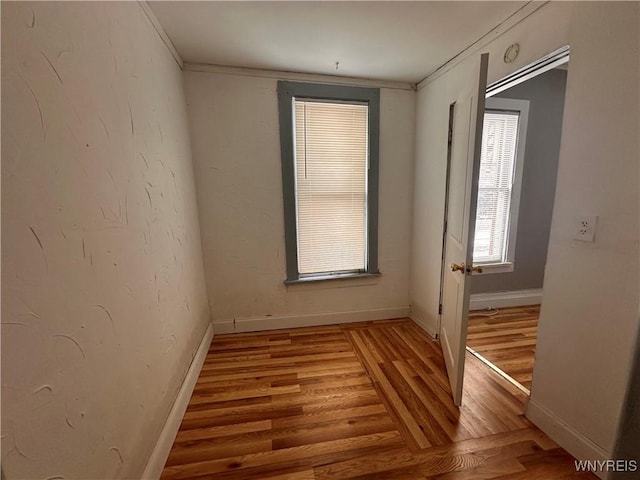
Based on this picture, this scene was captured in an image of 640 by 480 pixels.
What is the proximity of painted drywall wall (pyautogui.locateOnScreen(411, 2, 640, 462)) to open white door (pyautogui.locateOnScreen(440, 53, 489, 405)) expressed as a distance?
36 cm

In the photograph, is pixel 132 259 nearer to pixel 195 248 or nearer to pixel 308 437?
pixel 195 248

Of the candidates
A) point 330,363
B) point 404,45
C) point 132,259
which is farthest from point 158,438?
point 404,45

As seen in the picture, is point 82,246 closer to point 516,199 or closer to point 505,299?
point 516,199

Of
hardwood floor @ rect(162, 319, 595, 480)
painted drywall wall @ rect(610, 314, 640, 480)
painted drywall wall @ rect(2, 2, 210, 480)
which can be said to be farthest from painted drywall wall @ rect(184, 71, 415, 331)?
painted drywall wall @ rect(610, 314, 640, 480)

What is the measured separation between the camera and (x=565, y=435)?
129 cm

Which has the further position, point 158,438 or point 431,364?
point 431,364

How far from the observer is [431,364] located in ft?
6.47

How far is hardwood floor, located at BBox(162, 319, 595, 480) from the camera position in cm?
123

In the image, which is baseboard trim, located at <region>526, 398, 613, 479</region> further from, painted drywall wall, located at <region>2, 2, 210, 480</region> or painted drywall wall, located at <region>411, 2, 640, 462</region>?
painted drywall wall, located at <region>2, 2, 210, 480</region>

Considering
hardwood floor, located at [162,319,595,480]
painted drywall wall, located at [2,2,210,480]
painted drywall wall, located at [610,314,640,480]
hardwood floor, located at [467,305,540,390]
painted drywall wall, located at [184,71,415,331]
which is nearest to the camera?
painted drywall wall, located at [2,2,210,480]

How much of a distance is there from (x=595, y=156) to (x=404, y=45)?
52.4 inches

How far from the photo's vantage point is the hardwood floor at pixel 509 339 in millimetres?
1942

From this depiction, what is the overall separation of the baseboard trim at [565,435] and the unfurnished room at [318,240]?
11 mm

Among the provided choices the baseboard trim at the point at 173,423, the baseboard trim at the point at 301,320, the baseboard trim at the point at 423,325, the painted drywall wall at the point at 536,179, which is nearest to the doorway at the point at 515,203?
the painted drywall wall at the point at 536,179
